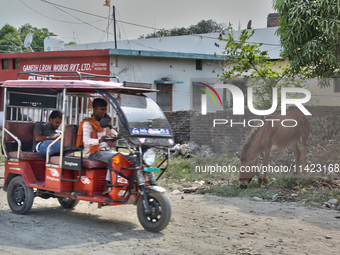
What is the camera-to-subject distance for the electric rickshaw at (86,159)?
5520mm

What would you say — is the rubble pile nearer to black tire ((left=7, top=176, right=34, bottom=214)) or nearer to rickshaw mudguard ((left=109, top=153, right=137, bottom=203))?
black tire ((left=7, top=176, right=34, bottom=214))

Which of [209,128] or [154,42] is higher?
[154,42]

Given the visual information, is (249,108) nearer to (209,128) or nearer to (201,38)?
(209,128)

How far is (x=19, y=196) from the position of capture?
6.67 metres

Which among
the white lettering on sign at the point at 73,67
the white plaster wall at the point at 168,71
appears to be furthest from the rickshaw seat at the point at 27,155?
the white lettering on sign at the point at 73,67

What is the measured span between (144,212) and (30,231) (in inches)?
64.5

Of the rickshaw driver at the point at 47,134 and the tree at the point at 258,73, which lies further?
the tree at the point at 258,73

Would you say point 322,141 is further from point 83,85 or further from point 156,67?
point 156,67

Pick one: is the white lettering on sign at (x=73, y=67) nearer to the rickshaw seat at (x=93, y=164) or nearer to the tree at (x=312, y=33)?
the tree at (x=312, y=33)

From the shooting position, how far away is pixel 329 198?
7.65 meters

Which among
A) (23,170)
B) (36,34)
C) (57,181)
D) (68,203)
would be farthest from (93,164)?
(36,34)

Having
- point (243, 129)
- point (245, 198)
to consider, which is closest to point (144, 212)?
point (245, 198)

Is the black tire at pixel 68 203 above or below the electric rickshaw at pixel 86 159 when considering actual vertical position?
below

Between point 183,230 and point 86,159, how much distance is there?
71.3 inches
